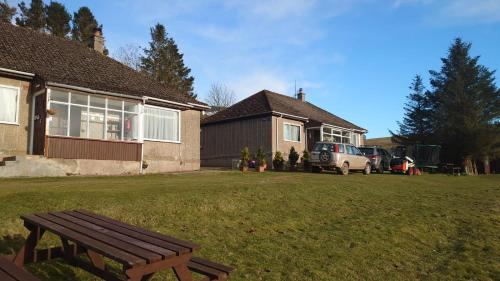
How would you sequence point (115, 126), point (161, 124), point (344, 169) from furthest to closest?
point (344, 169) < point (161, 124) < point (115, 126)

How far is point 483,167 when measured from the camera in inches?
1656

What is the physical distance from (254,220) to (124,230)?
445cm

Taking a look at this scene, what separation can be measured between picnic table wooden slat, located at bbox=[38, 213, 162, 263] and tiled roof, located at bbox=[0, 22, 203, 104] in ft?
43.3

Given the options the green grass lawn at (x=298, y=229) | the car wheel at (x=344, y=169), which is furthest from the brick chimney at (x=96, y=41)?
the green grass lawn at (x=298, y=229)

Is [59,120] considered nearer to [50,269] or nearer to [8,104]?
[8,104]

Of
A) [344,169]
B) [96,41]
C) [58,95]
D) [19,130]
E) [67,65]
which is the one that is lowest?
[344,169]

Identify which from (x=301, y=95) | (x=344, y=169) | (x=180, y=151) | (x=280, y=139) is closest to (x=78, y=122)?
(x=180, y=151)

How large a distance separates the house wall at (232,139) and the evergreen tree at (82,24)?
85.6 ft

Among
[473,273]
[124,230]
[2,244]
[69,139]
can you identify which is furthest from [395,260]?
[69,139]

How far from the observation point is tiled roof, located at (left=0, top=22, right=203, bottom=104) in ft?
57.4

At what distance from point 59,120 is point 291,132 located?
670 inches

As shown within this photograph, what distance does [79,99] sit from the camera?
58.5ft

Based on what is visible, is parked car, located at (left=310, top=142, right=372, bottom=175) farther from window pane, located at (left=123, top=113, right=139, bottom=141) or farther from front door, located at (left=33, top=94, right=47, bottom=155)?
front door, located at (left=33, top=94, right=47, bottom=155)

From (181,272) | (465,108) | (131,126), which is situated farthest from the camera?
(465,108)
